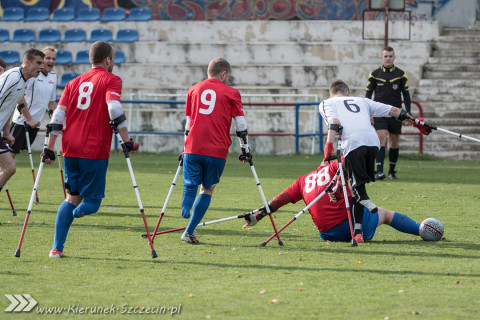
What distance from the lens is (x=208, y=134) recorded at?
8656 millimetres

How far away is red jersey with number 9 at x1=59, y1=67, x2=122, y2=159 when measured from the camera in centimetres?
784

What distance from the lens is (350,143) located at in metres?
8.86

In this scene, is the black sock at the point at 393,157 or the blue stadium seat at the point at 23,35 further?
the blue stadium seat at the point at 23,35

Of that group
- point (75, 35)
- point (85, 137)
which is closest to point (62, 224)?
point (85, 137)

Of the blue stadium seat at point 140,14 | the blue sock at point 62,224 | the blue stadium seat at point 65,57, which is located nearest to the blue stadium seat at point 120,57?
the blue stadium seat at point 65,57

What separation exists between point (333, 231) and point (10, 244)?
3.29 metres

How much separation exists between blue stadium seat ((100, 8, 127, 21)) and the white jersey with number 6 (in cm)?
1998

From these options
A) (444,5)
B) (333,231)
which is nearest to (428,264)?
(333,231)

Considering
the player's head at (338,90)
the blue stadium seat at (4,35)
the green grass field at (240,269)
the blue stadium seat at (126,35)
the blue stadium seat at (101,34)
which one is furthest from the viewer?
the blue stadium seat at (4,35)

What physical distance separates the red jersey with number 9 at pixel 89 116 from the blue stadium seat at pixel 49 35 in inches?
784

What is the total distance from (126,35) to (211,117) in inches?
734

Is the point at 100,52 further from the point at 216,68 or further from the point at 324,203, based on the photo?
the point at 324,203

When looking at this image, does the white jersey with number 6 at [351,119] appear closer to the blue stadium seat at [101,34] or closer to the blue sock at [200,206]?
the blue sock at [200,206]

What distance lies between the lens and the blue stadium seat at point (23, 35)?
27312 mm
